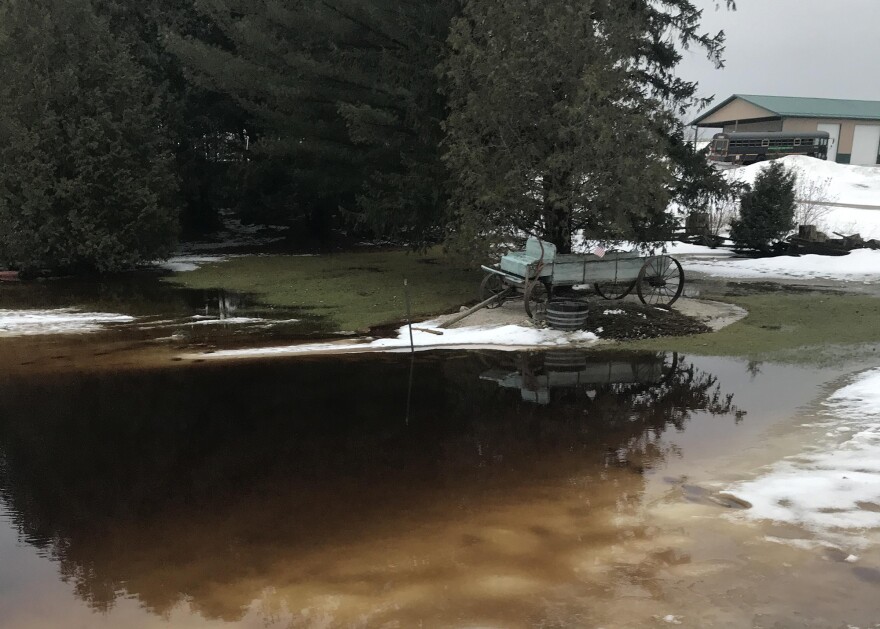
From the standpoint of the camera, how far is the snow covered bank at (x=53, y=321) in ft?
40.4

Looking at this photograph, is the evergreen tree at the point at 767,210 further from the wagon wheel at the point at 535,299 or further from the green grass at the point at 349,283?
the wagon wheel at the point at 535,299

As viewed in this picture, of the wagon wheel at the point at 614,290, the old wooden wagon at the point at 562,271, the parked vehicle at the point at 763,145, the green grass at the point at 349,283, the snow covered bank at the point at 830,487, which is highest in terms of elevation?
the parked vehicle at the point at 763,145

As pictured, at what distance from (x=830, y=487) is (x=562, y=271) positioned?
6772mm

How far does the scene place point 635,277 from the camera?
41.9 feet

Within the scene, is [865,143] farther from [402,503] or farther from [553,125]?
[402,503]

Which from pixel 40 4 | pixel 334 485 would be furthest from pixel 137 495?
pixel 40 4

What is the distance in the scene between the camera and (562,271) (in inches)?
478

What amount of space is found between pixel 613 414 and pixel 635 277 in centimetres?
541

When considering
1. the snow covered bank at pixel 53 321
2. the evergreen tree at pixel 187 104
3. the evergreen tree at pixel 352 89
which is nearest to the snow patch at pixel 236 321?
the snow covered bank at pixel 53 321

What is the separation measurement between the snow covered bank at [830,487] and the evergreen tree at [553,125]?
20.5 ft

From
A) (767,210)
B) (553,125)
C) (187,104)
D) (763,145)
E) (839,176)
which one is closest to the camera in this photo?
(553,125)

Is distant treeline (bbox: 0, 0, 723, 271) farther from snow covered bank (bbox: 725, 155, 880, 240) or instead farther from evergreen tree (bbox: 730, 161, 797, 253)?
snow covered bank (bbox: 725, 155, 880, 240)

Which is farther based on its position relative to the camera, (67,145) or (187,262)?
(187,262)

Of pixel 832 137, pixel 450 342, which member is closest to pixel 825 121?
pixel 832 137
